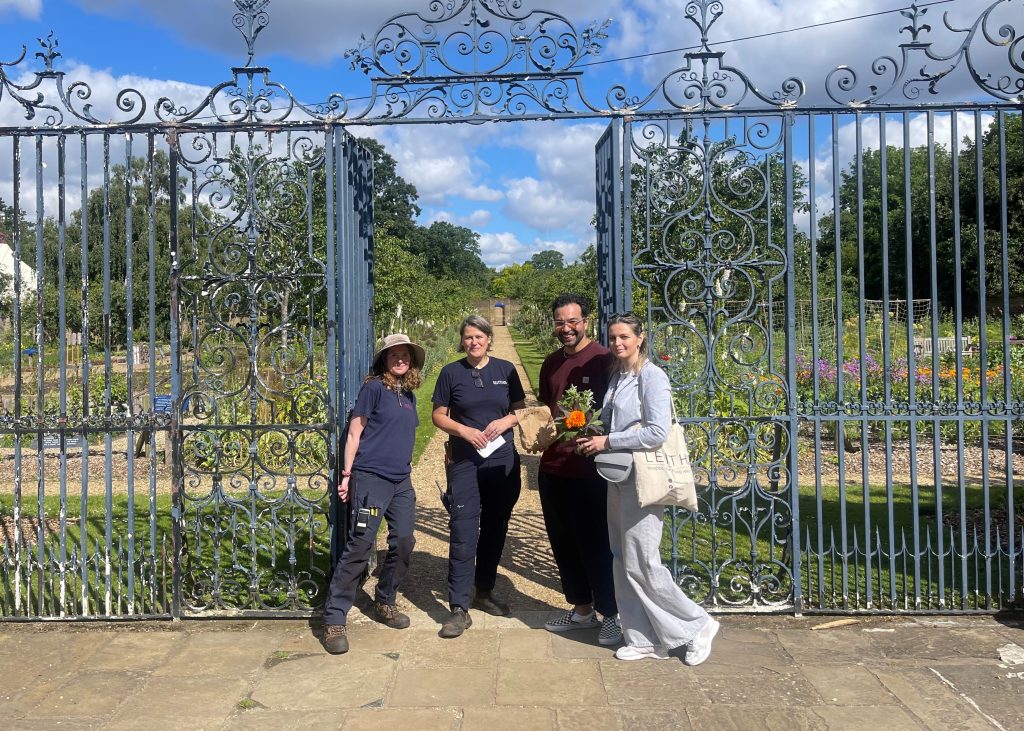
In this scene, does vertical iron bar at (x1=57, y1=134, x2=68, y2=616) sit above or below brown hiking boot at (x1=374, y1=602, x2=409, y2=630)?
above

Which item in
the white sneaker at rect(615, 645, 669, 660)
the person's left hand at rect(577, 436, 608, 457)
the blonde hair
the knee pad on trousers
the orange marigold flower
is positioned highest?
the blonde hair

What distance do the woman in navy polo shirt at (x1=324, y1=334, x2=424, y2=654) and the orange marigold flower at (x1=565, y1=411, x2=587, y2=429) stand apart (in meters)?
0.98

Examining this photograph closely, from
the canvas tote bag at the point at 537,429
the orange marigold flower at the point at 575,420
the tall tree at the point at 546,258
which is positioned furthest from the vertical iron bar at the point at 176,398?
the tall tree at the point at 546,258

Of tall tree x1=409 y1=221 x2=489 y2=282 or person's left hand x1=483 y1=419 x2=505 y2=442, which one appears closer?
person's left hand x1=483 y1=419 x2=505 y2=442

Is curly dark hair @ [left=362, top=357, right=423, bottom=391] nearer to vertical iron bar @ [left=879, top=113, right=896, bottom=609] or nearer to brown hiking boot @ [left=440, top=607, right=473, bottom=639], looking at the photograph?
brown hiking boot @ [left=440, top=607, right=473, bottom=639]

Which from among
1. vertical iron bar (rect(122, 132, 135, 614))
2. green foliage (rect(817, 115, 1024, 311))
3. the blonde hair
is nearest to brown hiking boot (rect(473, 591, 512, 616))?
the blonde hair

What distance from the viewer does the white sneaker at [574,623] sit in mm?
5012

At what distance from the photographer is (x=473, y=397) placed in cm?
494

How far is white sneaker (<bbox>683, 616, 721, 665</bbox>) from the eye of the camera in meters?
4.44

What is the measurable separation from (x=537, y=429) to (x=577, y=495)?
0.46 m

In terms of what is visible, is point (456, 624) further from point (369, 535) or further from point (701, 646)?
point (701, 646)

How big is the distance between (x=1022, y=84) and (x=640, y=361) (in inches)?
111

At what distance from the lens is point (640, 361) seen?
4516 mm

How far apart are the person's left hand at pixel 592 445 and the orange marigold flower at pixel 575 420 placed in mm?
93
